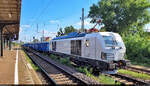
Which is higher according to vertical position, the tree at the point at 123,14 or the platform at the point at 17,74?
the tree at the point at 123,14

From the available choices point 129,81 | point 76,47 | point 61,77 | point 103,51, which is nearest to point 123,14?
point 76,47

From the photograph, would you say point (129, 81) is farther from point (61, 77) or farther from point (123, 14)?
point (123, 14)

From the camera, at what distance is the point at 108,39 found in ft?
32.5

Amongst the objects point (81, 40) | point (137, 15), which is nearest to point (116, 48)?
point (81, 40)

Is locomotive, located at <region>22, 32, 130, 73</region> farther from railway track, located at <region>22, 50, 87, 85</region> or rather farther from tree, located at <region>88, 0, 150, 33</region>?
tree, located at <region>88, 0, 150, 33</region>

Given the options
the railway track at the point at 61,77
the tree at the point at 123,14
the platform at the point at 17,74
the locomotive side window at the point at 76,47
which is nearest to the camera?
the platform at the point at 17,74

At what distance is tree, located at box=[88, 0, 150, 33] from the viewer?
94.1 feet

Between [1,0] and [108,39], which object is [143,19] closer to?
[108,39]

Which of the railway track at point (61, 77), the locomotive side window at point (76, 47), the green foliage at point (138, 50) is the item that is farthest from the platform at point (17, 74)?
the green foliage at point (138, 50)

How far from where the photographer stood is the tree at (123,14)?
28688 millimetres

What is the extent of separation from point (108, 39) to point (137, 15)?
855 inches

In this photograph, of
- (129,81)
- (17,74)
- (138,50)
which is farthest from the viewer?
(138,50)

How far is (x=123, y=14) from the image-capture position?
101ft

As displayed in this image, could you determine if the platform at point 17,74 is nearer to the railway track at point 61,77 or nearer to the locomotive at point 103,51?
the railway track at point 61,77
